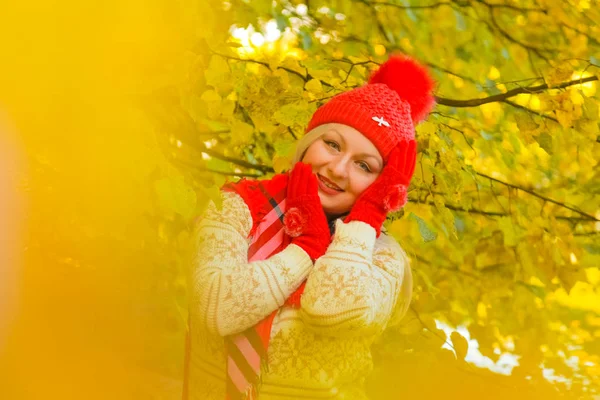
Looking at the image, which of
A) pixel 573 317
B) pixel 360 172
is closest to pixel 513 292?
pixel 573 317

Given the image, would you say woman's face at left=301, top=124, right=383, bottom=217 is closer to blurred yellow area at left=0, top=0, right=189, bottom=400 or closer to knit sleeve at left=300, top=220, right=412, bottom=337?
knit sleeve at left=300, top=220, right=412, bottom=337

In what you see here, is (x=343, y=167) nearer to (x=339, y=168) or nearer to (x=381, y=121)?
(x=339, y=168)

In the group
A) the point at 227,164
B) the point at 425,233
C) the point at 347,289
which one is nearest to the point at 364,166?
the point at 347,289

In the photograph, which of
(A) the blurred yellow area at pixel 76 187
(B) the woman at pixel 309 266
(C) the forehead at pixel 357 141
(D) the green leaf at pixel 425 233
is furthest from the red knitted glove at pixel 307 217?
(D) the green leaf at pixel 425 233

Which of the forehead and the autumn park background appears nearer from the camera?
the autumn park background

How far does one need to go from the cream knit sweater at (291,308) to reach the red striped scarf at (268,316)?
0.06 ft

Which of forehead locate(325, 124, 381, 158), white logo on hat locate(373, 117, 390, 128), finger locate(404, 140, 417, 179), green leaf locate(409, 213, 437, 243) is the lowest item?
green leaf locate(409, 213, 437, 243)

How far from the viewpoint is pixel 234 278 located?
1.15 m

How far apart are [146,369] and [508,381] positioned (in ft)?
6.68

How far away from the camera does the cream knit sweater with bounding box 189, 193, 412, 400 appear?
116cm

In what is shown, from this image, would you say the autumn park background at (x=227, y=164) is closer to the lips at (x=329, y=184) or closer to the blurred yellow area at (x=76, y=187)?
the blurred yellow area at (x=76, y=187)

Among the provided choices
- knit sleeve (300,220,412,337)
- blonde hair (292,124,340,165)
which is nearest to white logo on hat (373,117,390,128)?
blonde hair (292,124,340,165)

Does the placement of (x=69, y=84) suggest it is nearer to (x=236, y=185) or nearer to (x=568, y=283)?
(x=236, y=185)

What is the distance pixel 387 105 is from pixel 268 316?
20.0 inches
